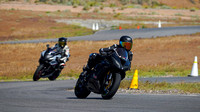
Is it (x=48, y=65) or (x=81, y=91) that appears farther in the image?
(x=48, y=65)

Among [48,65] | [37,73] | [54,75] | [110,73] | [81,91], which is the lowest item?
[54,75]

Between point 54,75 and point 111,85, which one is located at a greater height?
point 111,85

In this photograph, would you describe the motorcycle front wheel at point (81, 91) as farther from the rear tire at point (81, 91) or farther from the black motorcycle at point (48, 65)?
the black motorcycle at point (48, 65)

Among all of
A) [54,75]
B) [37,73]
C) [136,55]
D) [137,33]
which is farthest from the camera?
[137,33]

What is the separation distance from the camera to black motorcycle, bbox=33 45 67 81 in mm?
17703

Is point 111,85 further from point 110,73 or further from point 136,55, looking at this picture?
point 136,55

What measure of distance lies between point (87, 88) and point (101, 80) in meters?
0.51

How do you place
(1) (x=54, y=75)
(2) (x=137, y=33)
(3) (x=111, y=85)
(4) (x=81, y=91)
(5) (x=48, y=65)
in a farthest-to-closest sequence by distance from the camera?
(2) (x=137, y=33), (1) (x=54, y=75), (5) (x=48, y=65), (4) (x=81, y=91), (3) (x=111, y=85)

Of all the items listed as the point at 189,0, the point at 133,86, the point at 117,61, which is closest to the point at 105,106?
the point at 117,61

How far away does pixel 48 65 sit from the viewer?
59.1ft

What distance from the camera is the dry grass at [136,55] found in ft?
77.9

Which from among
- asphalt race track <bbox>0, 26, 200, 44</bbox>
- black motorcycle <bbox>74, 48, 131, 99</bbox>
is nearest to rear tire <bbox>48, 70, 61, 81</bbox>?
black motorcycle <bbox>74, 48, 131, 99</bbox>

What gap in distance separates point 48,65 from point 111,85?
8763 millimetres

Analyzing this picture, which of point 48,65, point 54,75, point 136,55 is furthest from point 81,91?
point 136,55
